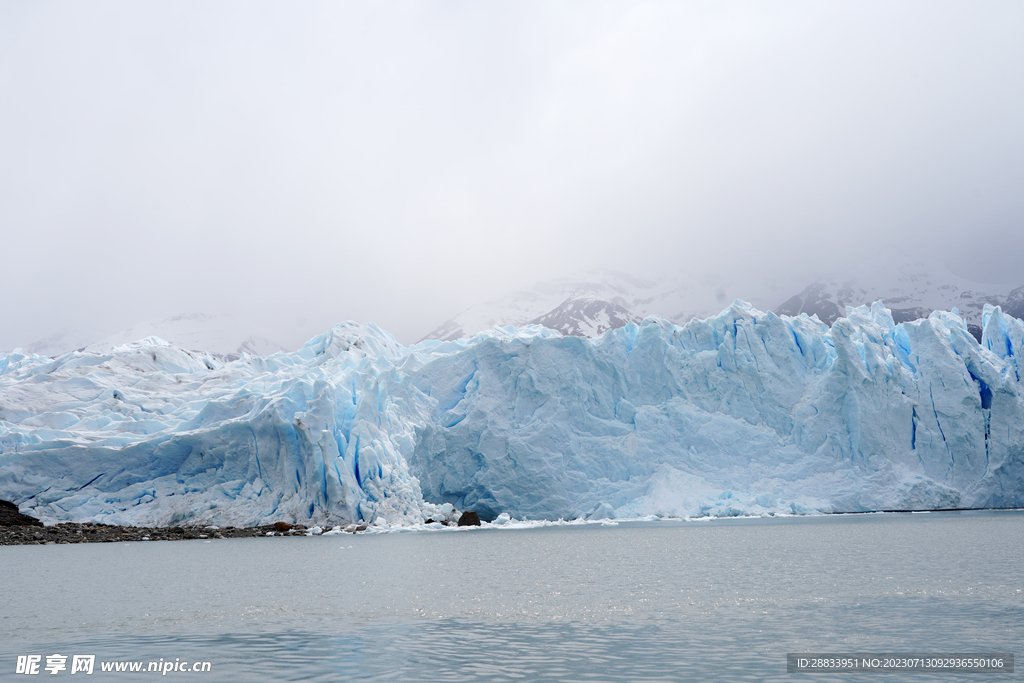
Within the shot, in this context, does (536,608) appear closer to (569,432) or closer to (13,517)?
(569,432)

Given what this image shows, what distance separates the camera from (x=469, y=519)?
31.5 meters

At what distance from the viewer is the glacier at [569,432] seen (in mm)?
29219

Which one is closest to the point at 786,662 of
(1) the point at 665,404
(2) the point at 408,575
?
(2) the point at 408,575

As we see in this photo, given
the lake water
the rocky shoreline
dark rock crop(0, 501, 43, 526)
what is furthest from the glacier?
the lake water

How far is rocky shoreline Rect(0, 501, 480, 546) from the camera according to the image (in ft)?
90.0

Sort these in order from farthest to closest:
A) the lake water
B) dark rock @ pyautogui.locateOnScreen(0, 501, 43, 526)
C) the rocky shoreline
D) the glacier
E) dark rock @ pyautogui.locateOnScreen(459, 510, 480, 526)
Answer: dark rock @ pyautogui.locateOnScreen(459, 510, 480, 526)
the glacier
dark rock @ pyautogui.locateOnScreen(0, 501, 43, 526)
the rocky shoreline
the lake water

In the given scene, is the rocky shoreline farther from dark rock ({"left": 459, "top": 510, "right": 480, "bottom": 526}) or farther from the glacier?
dark rock ({"left": 459, "top": 510, "right": 480, "bottom": 526})

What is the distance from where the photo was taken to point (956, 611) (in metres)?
9.23

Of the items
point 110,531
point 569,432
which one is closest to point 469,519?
point 569,432

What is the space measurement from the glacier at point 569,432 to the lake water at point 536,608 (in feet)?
29.1

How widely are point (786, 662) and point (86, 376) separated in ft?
118

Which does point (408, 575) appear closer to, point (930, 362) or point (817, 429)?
point (817, 429)

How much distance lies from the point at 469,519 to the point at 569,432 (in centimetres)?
559

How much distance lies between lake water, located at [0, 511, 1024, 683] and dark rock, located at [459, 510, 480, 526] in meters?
11.2
